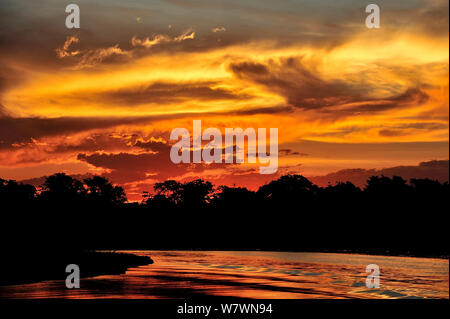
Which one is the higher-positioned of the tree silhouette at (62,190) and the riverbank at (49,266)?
the tree silhouette at (62,190)

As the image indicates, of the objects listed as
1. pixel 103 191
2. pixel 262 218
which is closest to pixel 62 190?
pixel 103 191

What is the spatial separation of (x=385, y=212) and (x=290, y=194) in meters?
35.5

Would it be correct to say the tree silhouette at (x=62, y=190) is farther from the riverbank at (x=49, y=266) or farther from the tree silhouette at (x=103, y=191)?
the riverbank at (x=49, y=266)

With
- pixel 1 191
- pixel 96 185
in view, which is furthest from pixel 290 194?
pixel 1 191

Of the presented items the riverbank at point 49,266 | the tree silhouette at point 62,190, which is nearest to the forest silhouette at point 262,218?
the tree silhouette at point 62,190

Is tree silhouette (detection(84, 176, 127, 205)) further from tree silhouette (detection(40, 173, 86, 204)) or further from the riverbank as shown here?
the riverbank

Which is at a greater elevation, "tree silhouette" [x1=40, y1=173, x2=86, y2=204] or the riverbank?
"tree silhouette" [x1=40, y1=173, x2=86, y2=204]

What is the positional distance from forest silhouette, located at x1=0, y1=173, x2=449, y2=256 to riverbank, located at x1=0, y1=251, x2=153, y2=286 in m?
79.7

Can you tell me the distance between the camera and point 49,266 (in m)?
57.2

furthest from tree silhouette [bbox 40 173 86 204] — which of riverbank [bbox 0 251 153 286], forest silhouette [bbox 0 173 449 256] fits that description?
riverbank [bbox 0 251 153 286]

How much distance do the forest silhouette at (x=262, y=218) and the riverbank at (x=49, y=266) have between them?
7972 centimetres

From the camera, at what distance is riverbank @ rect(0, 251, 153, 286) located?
51.1m

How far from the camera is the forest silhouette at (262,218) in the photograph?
6378 inches
